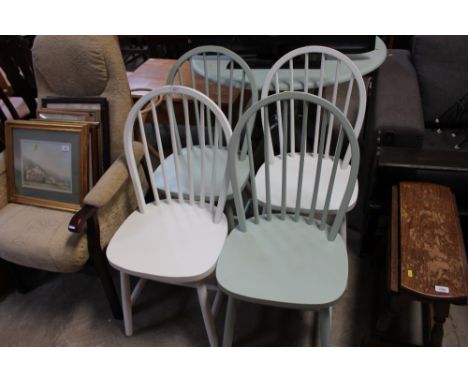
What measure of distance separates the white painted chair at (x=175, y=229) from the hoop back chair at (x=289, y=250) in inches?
3.1

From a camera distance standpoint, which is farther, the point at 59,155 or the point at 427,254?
the point at 59,155

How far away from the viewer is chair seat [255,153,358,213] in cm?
131

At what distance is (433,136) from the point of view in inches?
72.2

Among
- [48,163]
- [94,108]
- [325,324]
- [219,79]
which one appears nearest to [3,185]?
[48,163]

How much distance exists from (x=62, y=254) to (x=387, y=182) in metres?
1.31

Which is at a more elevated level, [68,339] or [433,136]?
[433,136]

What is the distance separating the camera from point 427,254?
1.11 m

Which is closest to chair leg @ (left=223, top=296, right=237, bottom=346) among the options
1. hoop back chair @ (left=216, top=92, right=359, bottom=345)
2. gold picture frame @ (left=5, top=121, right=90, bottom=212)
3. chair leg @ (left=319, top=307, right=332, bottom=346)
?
hoop back chair @ (left=216, top=92, right=359, bottom=345)

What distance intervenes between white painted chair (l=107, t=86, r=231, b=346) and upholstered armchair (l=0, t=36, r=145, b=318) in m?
0.12

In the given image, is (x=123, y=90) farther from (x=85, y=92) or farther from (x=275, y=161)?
(x=275, y=161)

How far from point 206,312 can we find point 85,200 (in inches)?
22.8

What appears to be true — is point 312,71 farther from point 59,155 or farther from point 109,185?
point 59,155

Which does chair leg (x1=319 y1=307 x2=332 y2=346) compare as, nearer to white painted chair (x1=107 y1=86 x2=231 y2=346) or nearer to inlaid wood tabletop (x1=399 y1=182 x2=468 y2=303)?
inlaid wood tabletop (x1=399 y1=182 x2=468 y2=303)
